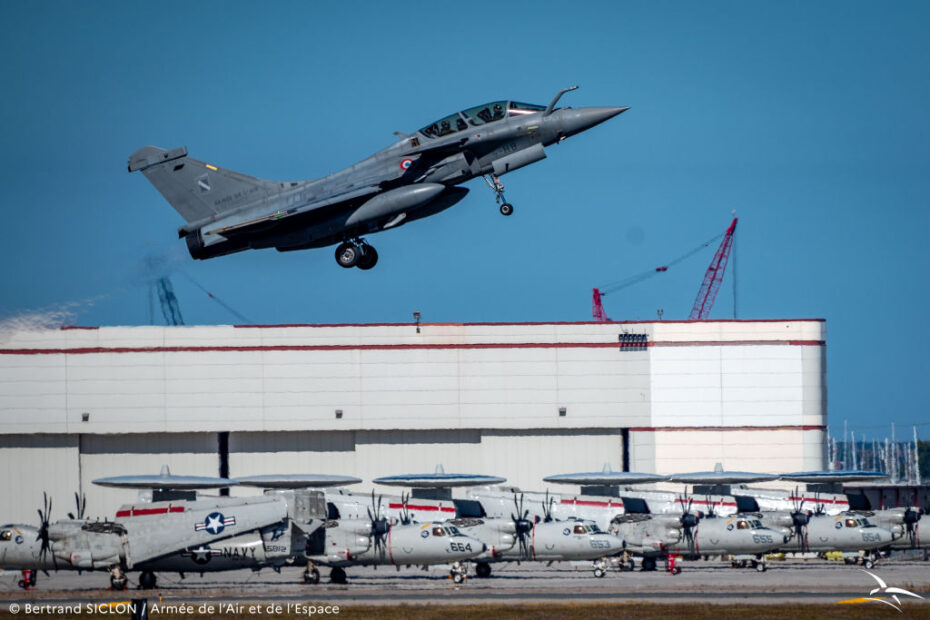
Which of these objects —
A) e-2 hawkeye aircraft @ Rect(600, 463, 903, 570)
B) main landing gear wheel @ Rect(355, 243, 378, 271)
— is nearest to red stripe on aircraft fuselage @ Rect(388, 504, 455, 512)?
e-2 hawkeye aircraft @ Rect(600, 463, 903, 570)

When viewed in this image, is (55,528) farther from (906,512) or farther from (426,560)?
(906,512)

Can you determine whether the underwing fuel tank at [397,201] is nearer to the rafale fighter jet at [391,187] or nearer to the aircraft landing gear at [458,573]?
the rafale fighter jet at [391,187]

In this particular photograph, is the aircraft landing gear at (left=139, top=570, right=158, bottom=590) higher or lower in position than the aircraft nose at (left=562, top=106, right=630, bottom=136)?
lower

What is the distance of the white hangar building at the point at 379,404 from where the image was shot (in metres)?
74.8

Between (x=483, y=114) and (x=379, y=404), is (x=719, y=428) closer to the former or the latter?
(x=379, y=404)

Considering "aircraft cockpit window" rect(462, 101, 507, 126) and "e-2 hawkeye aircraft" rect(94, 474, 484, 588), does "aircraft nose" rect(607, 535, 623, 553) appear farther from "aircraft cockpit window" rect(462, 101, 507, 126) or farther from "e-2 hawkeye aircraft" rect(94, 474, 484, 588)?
"aircraft cockpit window" rect(462, 101, 507, 126)

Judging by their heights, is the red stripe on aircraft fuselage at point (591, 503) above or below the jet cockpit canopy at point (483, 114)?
below

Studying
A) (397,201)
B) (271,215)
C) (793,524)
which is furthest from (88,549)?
(793,524)

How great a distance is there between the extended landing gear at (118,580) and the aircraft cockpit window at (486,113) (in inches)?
866

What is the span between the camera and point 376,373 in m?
75.3

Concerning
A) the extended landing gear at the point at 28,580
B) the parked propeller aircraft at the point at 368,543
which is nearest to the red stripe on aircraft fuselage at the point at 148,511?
the parked propeller aircraft at the point at 368,543

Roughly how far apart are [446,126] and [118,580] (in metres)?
21.4

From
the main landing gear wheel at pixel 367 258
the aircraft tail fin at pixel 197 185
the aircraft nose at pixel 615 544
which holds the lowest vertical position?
the aircraft nose at pixel 615 544

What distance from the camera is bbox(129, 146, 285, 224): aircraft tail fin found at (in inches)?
2015
